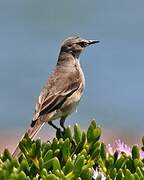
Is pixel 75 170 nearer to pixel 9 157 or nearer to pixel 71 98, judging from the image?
pixel 9 157

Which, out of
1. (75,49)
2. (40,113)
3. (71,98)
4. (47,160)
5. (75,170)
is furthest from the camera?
(75,49)

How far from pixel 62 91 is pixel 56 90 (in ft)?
0.51

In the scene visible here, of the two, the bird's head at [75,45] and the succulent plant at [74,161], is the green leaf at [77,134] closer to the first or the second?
→ the succulent plant at [74,161]

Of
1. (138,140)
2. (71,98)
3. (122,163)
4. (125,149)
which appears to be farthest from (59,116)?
(122,163)

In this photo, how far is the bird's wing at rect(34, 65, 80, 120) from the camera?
6156 mm

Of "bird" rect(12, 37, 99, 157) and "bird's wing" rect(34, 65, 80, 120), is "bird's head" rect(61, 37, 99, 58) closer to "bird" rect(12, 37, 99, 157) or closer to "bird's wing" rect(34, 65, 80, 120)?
"bird" rect(12, 37, 99, 157)

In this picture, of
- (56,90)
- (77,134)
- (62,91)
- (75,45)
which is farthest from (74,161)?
(75,45)

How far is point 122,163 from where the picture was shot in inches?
117

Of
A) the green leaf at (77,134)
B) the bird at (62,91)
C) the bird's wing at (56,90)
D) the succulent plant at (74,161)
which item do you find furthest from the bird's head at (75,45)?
the green leaf at (77,134)

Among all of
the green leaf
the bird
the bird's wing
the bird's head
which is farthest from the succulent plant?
the bird's head

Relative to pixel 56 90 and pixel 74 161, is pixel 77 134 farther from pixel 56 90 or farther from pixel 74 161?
pixel 56 90

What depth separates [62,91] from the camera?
6.59 metres

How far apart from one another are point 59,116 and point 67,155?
331cm

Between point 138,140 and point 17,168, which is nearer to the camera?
point 17,168
